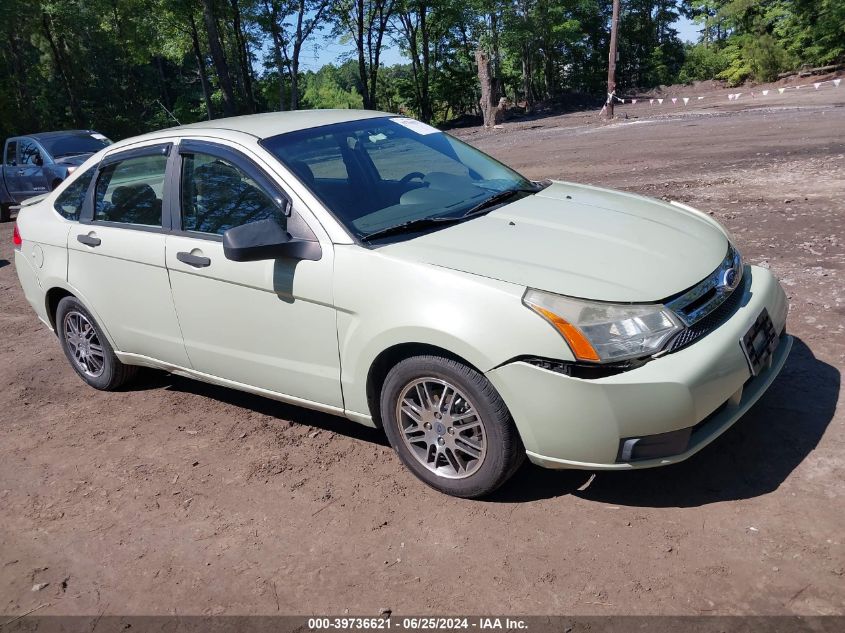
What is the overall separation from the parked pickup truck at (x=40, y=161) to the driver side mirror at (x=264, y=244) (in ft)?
42.3

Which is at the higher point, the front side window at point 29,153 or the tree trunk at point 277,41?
the tree trunk at point 277,41

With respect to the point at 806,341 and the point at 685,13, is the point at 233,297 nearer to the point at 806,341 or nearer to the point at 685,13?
the point at 806,341

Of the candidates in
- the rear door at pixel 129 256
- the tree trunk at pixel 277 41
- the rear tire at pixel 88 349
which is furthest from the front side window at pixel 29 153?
the tree trunk at pixel 277 41

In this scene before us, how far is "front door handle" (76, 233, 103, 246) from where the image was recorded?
15.7ft

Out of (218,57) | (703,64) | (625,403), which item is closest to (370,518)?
(625,403)

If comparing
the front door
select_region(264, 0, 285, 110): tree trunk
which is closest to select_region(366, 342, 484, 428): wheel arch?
the front door

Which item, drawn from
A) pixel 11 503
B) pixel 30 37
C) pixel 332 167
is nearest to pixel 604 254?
pixel 332 167

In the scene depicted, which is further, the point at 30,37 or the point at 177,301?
the point at 30,37

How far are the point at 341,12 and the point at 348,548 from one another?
4471 cm

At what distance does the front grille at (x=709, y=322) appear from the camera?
3121 millimetres

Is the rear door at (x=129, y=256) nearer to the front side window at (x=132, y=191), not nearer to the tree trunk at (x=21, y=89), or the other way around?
the front side window at (x=132, y=191)

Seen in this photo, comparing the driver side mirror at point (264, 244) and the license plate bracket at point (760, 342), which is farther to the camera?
the driver side mirror at point (264, 244)

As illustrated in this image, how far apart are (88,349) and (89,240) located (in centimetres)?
90

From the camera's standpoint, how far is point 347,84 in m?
102
